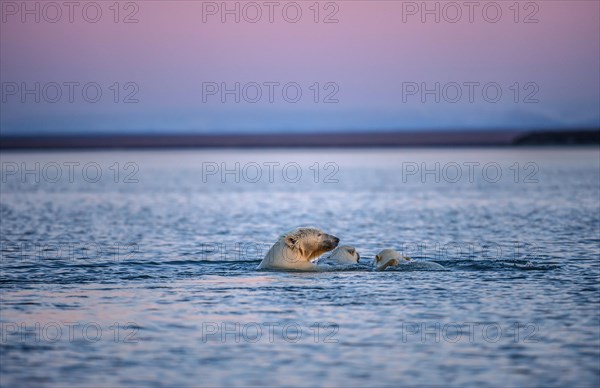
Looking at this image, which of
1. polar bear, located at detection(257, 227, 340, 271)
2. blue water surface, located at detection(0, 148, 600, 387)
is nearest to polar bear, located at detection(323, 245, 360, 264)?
polar bear, located at detection(257, 227, 340, 271)

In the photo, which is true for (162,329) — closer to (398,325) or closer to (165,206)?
(398,325)

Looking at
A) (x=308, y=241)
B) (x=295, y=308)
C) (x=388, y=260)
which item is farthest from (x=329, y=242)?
(x=295, y=308)

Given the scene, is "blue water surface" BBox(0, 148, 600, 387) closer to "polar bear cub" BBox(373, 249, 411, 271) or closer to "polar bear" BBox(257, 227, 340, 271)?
"polar bear cub" BBox(373, 249, 411, 271)

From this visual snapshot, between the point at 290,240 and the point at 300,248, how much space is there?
0.25m

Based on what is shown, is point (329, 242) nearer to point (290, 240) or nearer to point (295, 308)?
point (290, 240)

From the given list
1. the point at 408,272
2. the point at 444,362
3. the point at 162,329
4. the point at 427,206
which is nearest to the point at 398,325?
the point at 444,362

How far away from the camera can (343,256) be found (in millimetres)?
20797

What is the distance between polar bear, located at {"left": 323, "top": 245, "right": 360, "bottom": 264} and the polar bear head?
524mm

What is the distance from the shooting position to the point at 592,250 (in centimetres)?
2417

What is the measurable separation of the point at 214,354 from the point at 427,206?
3097 centimetres

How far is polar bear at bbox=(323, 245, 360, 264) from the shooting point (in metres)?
20.7

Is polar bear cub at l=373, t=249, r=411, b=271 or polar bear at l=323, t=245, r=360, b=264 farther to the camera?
polar bear at l=323, t=245, r=360, b=264

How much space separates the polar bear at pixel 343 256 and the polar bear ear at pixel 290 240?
3.67ft

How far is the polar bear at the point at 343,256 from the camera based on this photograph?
20706mm
